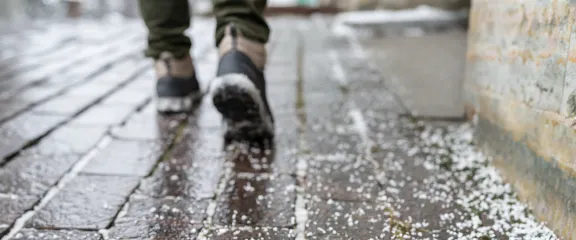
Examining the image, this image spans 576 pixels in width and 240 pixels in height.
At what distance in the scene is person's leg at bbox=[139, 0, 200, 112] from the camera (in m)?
1.96

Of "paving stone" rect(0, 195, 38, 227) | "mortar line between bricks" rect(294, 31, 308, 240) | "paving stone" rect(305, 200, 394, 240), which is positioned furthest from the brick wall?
"paving stone" rect(0, 195, 38, 227)

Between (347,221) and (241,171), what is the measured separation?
40 cm

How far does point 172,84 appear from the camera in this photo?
6.63 feet

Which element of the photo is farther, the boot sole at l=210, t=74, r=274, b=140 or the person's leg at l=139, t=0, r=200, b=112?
the person's leg at l=139, t=0, r=200, b=112

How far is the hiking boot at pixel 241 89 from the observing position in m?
1.50

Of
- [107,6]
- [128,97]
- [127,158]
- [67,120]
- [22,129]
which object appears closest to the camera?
[127,158]

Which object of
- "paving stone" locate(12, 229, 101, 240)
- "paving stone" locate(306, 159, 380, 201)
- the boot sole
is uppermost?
the boot sole

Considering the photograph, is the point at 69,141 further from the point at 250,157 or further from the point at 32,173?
the point at 250,157

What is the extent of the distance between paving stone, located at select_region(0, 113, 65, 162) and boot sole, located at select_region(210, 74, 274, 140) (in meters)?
0.64

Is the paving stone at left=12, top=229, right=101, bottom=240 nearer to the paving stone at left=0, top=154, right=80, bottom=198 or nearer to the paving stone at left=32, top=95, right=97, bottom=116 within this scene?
the paving stone at left=0, top=154, right=80, bottom=198

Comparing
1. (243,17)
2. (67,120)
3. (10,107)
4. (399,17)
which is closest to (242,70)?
(243,17)

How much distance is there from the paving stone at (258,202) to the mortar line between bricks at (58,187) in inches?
16.2

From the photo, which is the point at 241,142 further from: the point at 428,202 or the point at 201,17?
the point at 201,17

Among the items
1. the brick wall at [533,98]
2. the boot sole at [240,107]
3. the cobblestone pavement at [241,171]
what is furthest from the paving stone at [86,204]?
the brick wall at [533,98]
